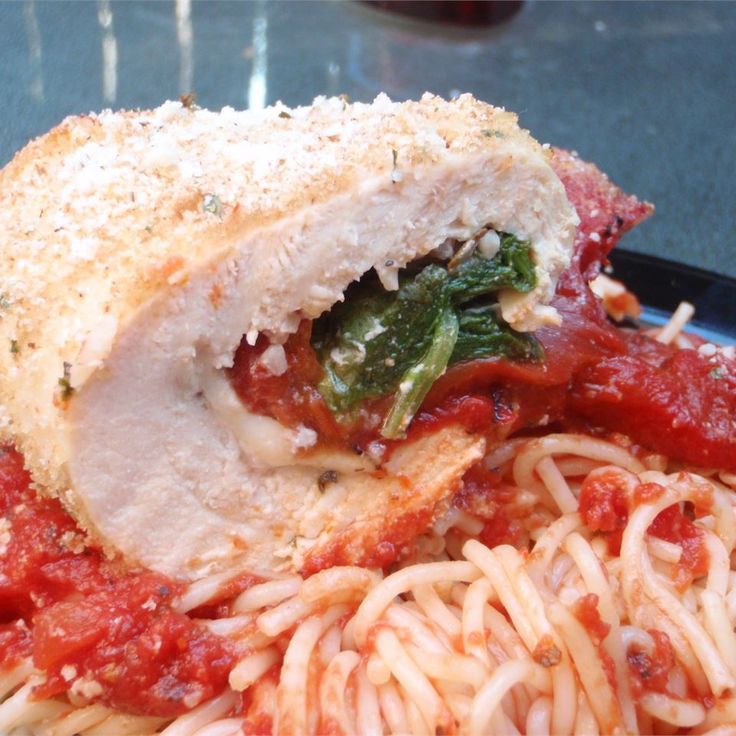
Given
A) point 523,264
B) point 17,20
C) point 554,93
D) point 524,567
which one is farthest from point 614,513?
point 554,93

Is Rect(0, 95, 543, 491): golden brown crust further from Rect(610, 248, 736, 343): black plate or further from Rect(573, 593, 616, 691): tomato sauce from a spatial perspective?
Rect(610, 248, 736, 343): black plate

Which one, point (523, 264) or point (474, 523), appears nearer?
point (523, 264)

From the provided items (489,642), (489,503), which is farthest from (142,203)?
(489,642)

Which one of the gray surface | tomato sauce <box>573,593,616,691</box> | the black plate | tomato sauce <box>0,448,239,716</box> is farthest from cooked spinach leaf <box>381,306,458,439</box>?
the gray surface

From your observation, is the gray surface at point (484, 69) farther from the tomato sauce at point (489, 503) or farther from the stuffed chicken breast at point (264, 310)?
the tomato sauce at point (489, 503)

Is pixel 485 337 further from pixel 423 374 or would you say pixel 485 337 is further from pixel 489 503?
pixel 489 503

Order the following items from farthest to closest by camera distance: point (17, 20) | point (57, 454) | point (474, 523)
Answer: point (17, 20), point (474, 523), point (57, 454)

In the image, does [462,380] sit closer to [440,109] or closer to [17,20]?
[440,109]

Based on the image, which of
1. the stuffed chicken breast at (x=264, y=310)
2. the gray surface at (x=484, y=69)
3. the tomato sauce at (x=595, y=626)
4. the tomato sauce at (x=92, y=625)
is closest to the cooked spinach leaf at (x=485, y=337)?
the stuffed chicken breast at (x=264, y=310)
